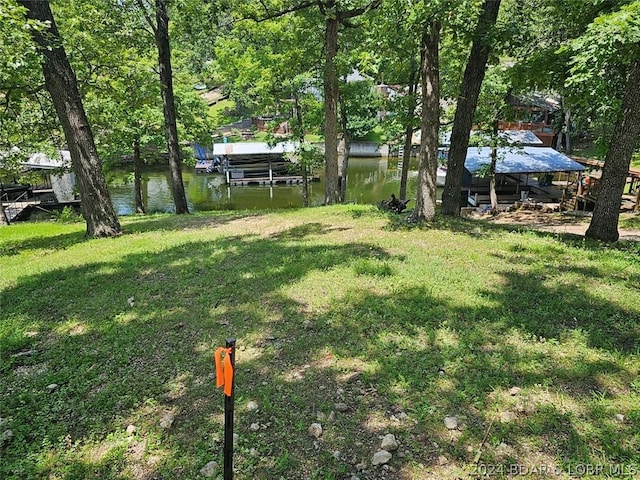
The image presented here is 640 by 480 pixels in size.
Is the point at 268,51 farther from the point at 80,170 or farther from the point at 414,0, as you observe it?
the point at 414,0

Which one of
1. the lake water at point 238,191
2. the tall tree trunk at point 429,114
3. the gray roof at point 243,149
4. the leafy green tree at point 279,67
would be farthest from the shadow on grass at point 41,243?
the gray roof at point 243,149

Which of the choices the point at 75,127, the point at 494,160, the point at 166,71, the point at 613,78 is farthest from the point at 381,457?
the point at 494,160

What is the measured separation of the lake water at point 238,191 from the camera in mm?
26516

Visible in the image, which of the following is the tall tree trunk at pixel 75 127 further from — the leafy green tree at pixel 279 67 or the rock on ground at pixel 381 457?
the rock on ground at pixel 381 457

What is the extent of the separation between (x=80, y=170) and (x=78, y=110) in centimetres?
117

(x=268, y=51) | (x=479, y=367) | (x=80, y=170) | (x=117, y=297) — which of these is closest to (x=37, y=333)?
(x=117, y=297)

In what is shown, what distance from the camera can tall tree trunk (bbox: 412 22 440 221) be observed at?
7.43 metres

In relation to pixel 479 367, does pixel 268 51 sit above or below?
above

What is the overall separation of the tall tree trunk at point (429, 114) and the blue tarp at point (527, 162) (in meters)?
14.2

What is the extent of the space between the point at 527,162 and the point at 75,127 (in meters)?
21.1

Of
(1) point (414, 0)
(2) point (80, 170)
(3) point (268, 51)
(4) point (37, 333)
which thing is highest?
(3) point (268, 51)

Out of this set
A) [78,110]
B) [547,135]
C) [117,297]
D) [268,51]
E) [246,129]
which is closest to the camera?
[117,297]

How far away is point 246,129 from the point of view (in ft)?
154

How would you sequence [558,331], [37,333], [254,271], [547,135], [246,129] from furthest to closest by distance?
[246,129] → [547,135] → [254,271] → [37,333] → [558,331]
